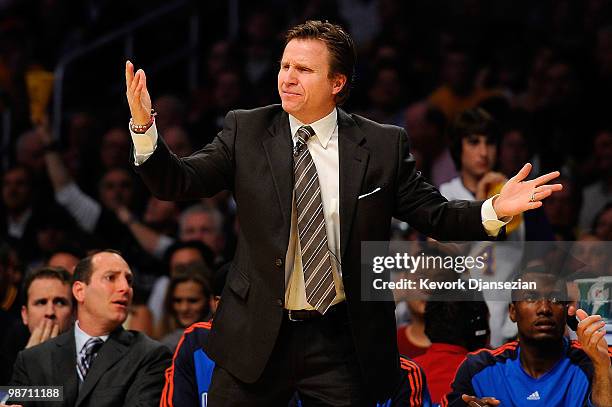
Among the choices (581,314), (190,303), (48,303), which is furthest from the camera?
(190,303)

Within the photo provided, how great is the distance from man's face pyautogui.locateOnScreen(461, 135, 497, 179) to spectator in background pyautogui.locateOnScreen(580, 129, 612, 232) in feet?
4.51

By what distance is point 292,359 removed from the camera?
2965 millimetres

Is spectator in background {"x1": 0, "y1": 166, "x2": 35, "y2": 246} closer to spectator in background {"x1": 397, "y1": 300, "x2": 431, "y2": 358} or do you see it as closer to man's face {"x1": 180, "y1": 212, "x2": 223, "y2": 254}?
man's face {"x1": 180, "y1": 212, "x2": 223, "y2": 254}

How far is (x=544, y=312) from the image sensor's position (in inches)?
165

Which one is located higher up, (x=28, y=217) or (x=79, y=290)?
(x=28, y=217)

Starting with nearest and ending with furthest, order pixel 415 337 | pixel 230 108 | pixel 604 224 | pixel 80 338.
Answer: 1. pixel 80 338
2. pixel 415 337
3. pixel 604 224
4. pixel 230 108

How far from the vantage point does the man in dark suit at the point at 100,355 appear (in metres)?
4.52

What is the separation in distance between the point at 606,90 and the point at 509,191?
4.22 m

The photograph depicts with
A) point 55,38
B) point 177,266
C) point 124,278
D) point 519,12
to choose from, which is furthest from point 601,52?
point 55,38

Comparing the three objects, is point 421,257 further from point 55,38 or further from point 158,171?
point 55,38

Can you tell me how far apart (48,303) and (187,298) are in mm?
701

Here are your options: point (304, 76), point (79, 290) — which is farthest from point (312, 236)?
point (79, 290)

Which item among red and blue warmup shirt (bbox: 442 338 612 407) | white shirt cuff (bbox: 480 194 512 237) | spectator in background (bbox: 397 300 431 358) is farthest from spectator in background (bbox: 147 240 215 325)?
white shirt cuff (bbox: 480 194 512 237)

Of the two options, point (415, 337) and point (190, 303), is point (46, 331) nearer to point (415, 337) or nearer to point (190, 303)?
point (190, 303)
